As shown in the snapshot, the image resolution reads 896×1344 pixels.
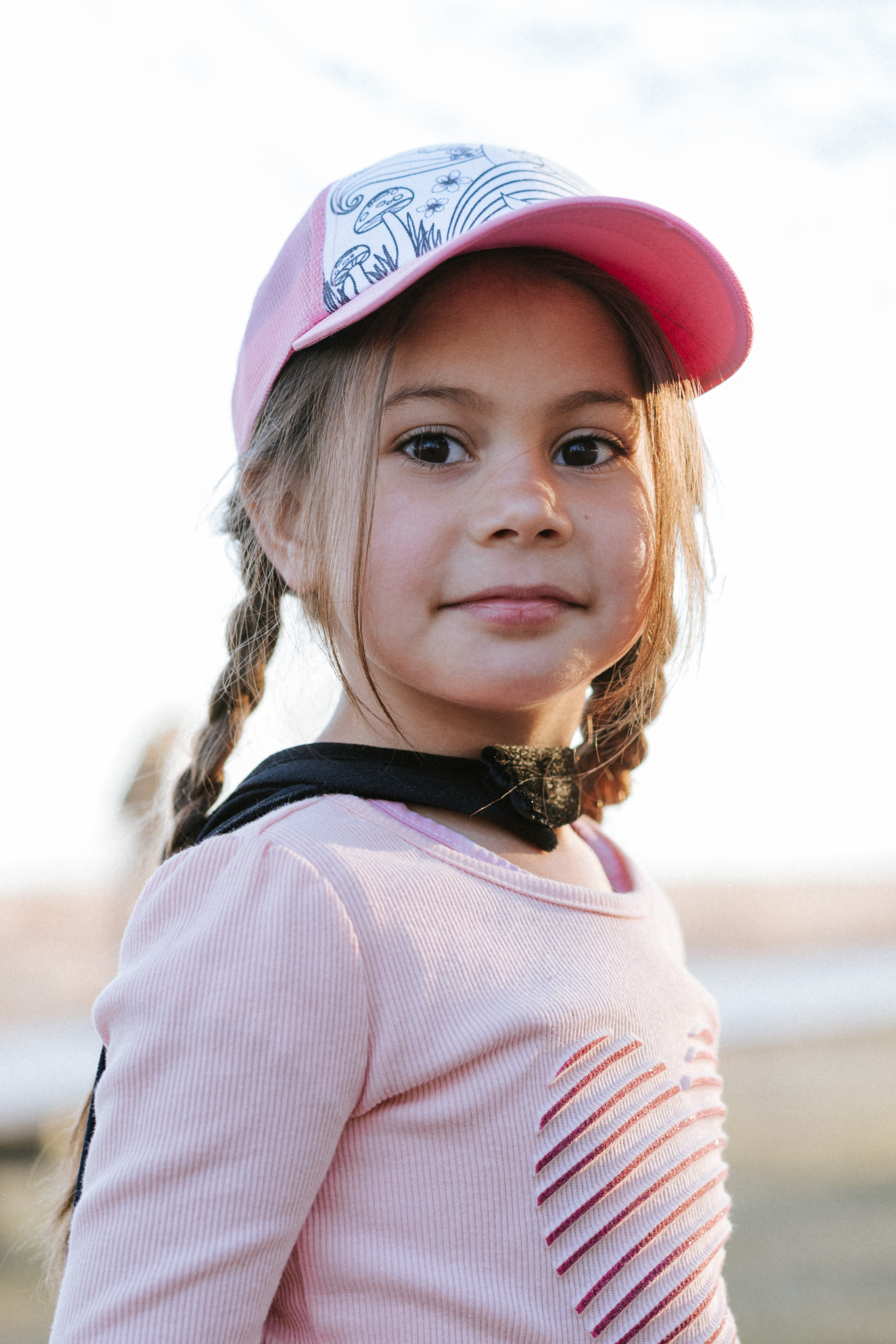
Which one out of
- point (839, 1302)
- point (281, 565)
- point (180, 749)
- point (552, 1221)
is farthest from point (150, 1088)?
point (839, 1302)

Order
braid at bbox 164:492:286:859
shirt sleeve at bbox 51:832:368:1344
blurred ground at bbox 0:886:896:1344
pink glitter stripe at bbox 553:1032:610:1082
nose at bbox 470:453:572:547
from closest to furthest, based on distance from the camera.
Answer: shirt sleeve at bbox 51:832:368:1344
pink glitter stripe at bbox 553:1032:610:1082
nose at bbox 470:453:572:547
braid at bbox 164:492:286:859
blurred ground at bbox 0:886:896:1344

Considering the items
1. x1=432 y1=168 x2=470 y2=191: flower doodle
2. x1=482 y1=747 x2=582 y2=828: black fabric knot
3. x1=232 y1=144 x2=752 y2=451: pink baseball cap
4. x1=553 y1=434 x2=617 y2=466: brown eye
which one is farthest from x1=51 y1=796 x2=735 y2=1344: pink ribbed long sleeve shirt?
x1=432 y1=168 x2=470 y2=191: flower doodle

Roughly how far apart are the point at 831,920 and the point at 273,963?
580 inches

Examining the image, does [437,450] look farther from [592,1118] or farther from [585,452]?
[592,1118]

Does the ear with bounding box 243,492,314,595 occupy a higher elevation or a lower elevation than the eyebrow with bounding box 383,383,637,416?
lower

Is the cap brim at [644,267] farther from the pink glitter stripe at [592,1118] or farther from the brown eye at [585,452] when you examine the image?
the pink glitter stripe at [592,1118]

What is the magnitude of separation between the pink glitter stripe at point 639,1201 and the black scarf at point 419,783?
330 mm

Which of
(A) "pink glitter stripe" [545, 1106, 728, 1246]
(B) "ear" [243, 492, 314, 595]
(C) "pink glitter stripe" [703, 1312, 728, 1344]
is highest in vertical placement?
(B) "ear" [243, 492, 314, 595]

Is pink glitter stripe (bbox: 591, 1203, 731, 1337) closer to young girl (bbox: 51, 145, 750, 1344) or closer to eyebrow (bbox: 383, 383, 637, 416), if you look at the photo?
young girl (bbox: 51, 145, 750, 1344)

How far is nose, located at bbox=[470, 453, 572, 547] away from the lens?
1119 mm

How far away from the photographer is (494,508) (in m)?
1.13

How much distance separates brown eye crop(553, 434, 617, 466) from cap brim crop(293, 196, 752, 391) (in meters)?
0.20

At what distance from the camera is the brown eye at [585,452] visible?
3.92ft

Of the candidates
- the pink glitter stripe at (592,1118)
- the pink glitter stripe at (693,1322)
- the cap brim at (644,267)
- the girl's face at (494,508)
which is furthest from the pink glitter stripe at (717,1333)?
the cap brim at (644,267)
